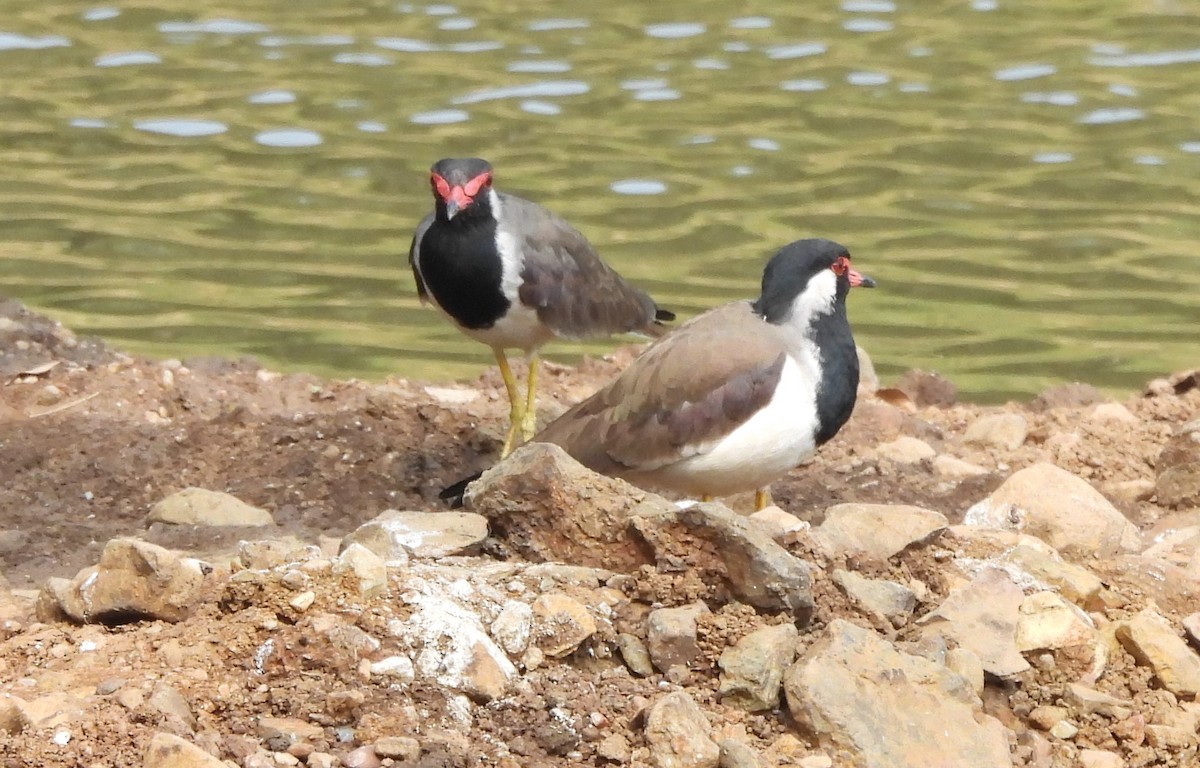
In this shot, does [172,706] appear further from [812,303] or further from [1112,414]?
[1112,414]

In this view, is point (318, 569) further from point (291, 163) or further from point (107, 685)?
point (291, 163)

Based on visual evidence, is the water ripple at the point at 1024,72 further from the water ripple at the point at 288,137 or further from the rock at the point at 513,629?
the rock at the point at 513,629

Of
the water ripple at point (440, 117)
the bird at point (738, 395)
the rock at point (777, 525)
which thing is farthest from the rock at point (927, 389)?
the water ripple at point (440, 117)

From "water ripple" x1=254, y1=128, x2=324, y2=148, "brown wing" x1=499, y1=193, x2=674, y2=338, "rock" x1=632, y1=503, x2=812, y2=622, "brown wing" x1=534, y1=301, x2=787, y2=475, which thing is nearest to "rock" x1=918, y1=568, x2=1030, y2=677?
"rock" x1=632, y1=503, x2=812, y2=622

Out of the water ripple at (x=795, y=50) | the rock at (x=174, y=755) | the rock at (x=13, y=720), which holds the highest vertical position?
the rock at (x=174, y=755)

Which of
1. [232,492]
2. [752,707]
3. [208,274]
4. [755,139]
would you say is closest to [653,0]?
[755,139]

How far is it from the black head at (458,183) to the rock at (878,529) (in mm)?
2770

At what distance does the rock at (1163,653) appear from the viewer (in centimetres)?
457

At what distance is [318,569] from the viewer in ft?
14.0

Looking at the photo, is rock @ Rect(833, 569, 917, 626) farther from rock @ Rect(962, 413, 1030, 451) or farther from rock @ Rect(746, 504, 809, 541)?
rock @ Rect(962, 413, 1030, 451)

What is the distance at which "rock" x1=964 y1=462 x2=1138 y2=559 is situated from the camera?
5777 millimetres

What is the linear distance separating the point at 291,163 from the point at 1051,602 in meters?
8.42

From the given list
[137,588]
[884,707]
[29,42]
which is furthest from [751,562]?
[29,42]

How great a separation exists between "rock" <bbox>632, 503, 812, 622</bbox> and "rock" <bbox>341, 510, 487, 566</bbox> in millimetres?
564
